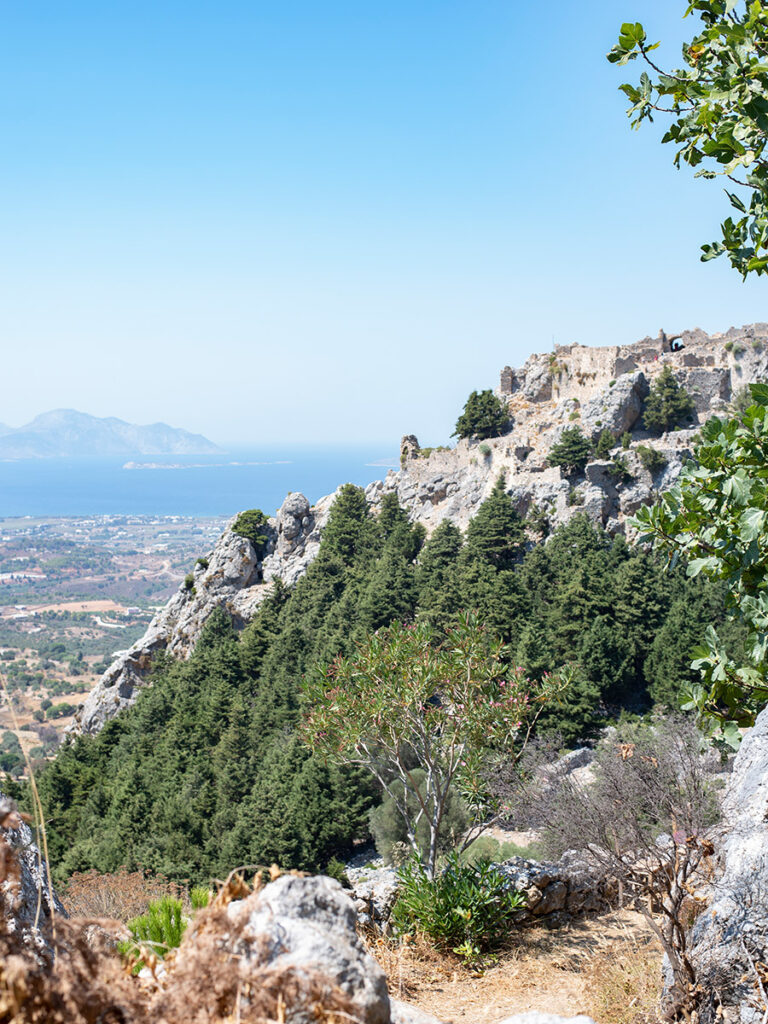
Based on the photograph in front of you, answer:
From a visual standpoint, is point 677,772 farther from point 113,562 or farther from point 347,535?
point 113,562

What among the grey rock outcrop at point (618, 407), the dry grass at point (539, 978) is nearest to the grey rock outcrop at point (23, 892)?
the dry grass at point (539, 978)

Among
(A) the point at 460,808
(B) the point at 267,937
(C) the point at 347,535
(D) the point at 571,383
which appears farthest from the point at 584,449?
(B) the point at 267,937

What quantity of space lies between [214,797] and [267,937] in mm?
23682

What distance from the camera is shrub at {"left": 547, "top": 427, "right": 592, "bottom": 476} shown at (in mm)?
34688

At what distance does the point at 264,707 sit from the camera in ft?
90.1

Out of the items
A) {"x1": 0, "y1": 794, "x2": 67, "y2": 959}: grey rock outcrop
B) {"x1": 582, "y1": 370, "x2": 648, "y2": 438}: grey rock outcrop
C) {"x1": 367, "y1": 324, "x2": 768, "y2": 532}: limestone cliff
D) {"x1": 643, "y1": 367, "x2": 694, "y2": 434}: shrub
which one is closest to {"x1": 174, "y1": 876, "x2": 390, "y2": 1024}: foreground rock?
{"x1": 0, "y1": 794, "x2": 67, "y2": 959}: grey rock outcrop

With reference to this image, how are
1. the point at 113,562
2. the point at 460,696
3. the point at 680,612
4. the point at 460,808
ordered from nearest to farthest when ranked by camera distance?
the point at 460,696, the point at 460,808, the point at 680,612, the point at 113,562

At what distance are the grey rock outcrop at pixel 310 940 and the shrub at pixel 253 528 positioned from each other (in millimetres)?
41890

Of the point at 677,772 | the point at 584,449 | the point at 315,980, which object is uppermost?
the point at 584,449

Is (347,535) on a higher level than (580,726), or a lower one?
higher

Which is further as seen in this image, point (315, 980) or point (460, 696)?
point (460, 696)

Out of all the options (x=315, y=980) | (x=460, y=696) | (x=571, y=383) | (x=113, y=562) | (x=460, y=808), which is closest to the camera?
(x=315, y=980)

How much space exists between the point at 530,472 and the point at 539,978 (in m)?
31.5

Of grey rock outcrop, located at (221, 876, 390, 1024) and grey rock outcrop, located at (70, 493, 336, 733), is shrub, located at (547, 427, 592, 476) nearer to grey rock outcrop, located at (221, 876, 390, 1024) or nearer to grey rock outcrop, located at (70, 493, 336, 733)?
grey rock outcrop, located at (70, 493, 336, 733)
